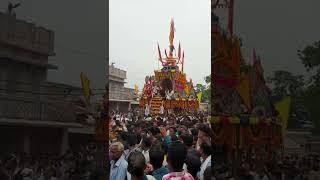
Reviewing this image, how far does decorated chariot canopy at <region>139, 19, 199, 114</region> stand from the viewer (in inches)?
1459

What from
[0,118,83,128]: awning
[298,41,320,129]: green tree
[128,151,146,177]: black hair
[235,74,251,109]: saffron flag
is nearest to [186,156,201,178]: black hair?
[128,151,146,177]: black hair

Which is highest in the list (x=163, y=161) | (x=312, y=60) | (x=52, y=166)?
(x=312, y=60)

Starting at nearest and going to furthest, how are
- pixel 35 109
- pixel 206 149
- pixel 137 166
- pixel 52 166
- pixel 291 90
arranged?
pixel 137 166, pixel 206 149, pixel 291 90, pixel 35 109, pixel 52 166

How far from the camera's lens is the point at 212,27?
5.24 meters

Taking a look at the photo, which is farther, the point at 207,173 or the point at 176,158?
the point at 207,173

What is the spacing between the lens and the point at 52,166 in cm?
532

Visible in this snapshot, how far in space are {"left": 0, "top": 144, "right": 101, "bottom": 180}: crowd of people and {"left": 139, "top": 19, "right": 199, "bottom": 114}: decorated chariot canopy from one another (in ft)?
95.0

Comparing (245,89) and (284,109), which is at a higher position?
(245,89)

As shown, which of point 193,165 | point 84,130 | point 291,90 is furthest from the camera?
point 84,130

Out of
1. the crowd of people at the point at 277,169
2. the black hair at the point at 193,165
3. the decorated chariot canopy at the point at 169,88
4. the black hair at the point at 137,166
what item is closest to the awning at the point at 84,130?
the crowd of people at the point at 277,169

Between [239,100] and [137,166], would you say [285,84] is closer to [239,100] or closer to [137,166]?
[239,100]

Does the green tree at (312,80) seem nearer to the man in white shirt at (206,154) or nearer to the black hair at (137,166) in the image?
the man in white shirt at (206,154)

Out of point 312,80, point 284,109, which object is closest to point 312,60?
point 312,80

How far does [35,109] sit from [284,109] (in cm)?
285
